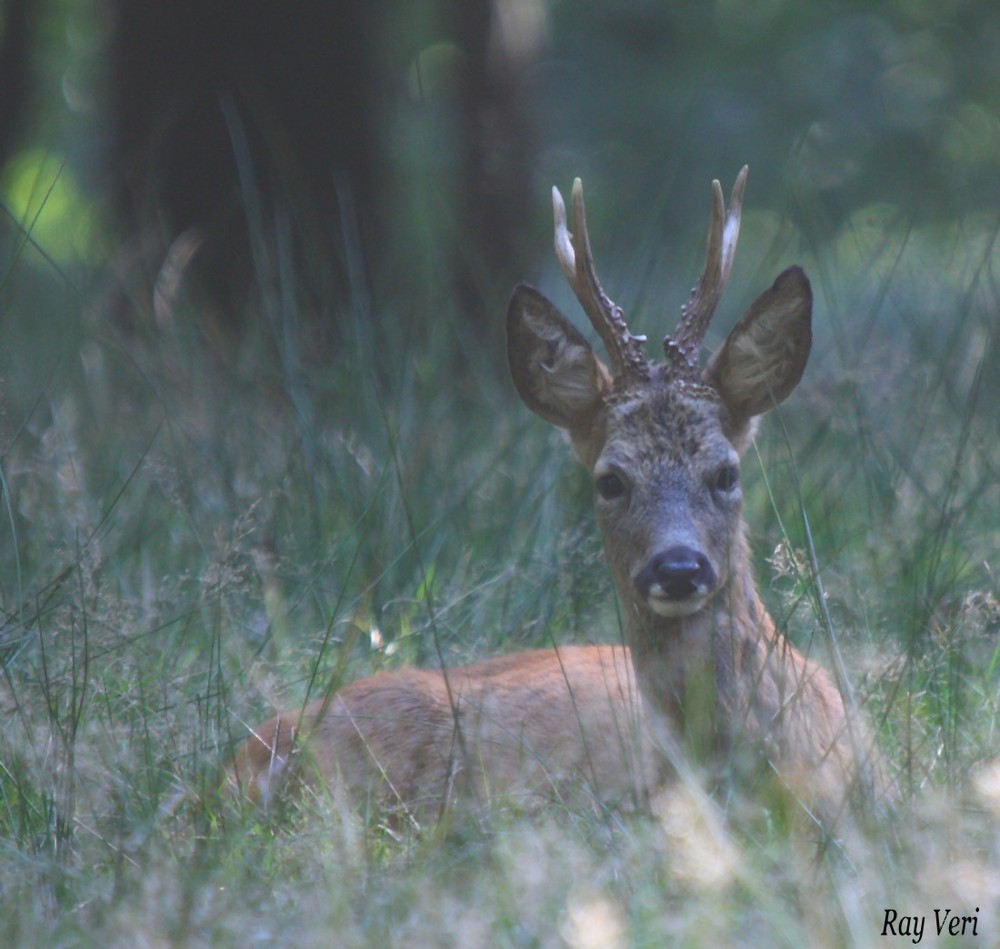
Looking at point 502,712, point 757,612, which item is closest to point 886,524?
point 757,612

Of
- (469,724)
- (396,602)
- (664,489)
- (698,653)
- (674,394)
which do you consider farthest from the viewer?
(396,602)

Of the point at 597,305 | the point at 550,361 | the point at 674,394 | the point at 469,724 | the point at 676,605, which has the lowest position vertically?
the point at 469,724

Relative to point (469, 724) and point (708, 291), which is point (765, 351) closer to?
point (708, 291)

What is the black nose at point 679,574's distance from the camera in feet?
12.9

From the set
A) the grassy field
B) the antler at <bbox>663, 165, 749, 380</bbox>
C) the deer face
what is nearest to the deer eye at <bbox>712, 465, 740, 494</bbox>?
the deer face

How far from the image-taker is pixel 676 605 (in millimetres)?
3959

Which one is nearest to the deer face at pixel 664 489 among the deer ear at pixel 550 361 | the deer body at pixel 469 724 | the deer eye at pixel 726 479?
the deer eye at pixel 726 479

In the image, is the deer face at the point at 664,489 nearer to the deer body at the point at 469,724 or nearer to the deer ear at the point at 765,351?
the deer ear at the point at 765,351

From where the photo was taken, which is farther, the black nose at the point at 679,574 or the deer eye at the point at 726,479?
the deer eye at the point at 726,479

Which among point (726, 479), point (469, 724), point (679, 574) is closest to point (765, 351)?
point (726, 479)

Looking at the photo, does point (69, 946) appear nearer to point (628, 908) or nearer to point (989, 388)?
point (628, 908)

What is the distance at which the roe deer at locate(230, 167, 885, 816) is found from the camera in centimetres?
392

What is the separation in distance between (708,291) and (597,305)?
0.86 ft

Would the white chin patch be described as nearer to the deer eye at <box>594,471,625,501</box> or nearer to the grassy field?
the grassy field
